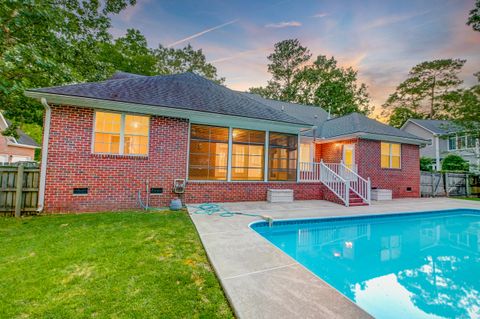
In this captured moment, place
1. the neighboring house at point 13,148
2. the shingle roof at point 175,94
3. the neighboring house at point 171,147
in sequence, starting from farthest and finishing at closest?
Result: 1. the neighboring house at point 13,148
2. the shingle roof at point 175,94
3. the neighboring house at point 171,147

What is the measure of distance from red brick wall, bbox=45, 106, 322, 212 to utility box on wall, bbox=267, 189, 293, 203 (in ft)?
6.58

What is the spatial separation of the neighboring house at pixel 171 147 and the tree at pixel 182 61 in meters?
19.5

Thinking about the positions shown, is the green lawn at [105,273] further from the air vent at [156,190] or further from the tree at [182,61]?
the tree at [182,61]

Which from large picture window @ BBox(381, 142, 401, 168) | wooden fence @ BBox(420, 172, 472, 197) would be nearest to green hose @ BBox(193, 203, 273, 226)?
large picture window @ BBox(381, 142, 401, 168)

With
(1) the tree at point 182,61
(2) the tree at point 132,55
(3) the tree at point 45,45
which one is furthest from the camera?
(1) the tree at point 182,61

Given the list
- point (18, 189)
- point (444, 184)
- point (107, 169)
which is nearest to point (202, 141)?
point (107, 169)

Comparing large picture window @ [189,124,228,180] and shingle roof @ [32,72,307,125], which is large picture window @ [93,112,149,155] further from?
large picture window @ [189,124,228,180]

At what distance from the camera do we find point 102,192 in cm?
668

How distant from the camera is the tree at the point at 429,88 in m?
28.2

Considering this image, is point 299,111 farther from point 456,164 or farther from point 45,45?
point 45,45

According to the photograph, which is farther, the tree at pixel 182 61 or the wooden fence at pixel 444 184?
the tree at pixel 182 61

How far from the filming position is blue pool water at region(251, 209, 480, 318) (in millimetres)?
3002

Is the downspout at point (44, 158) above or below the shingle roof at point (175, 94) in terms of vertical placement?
below

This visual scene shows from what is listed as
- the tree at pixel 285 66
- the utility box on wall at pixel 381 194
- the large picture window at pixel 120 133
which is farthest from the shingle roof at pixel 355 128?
the tree at pixel 285 66
